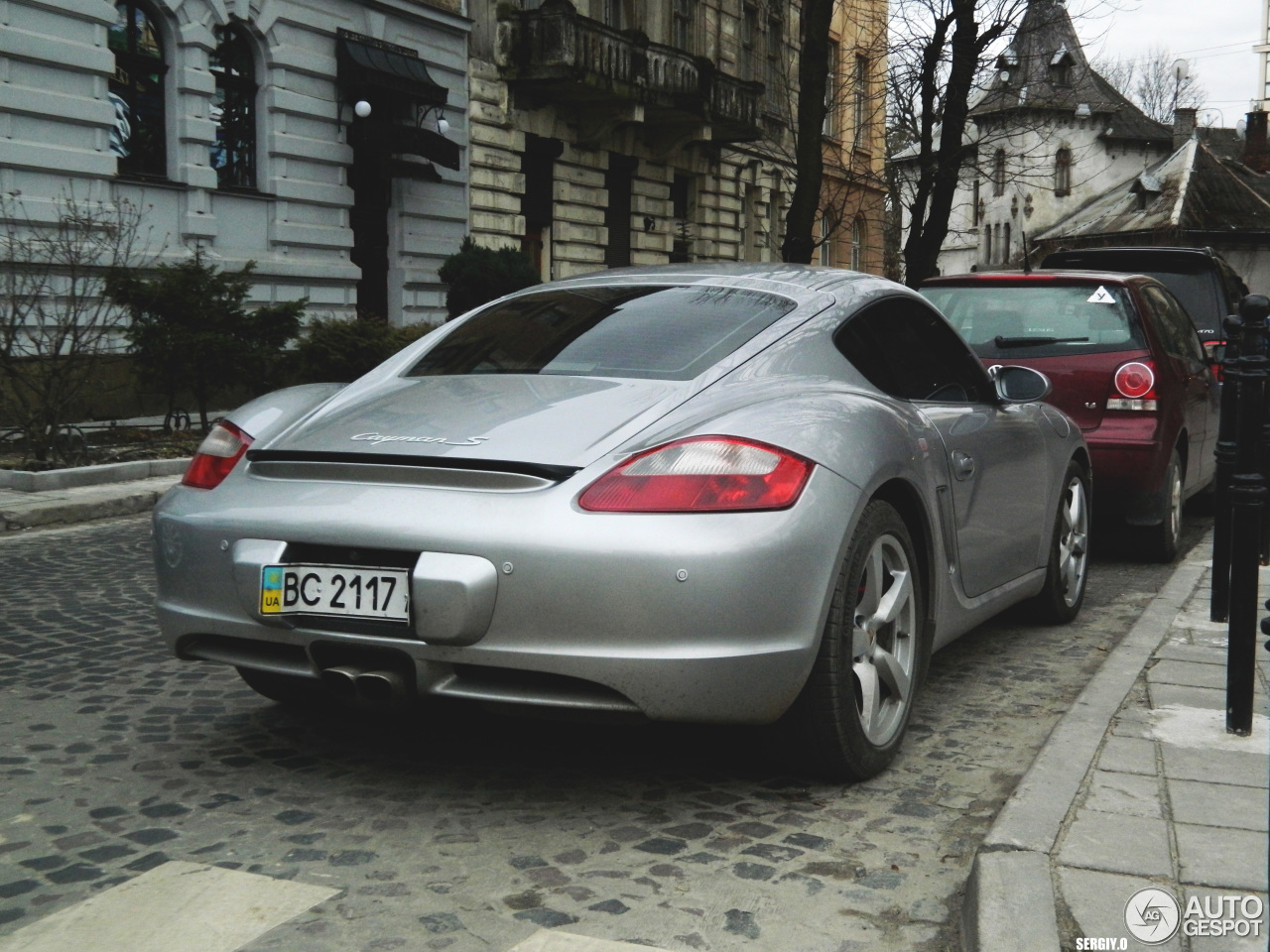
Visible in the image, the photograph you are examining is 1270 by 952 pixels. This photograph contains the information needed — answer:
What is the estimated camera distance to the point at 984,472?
4746 mm

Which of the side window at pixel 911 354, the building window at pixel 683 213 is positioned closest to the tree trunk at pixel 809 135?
the building window at pixel 683 213

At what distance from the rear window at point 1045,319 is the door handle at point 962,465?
10.8 feet

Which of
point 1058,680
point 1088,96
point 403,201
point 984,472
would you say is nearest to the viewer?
point 984,472

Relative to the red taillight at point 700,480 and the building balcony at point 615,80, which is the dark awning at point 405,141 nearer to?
the building balcony at point 615,80

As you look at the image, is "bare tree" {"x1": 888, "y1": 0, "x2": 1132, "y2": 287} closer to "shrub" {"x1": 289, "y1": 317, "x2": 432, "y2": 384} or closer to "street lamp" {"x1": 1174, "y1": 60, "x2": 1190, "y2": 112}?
"shrub" {"x1": 289, "y1": 317, "x2": 432, "y2": 384}

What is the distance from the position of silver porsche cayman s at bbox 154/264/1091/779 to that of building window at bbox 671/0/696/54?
2703 centimetres

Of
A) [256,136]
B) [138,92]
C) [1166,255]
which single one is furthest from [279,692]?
[256,136]

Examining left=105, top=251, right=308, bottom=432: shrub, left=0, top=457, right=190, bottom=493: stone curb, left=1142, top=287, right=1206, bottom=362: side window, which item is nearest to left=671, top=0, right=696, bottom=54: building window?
left=105, top=251, right=308, bottom=432: shrub

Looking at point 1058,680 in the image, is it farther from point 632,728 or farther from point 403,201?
point 403,201

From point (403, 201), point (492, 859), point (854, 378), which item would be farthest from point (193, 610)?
point (403, 201)

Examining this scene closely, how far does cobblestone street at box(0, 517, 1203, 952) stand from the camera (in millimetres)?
2879

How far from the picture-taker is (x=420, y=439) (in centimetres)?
349

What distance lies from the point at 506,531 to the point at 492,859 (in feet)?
2.44

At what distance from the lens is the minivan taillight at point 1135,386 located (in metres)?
7.45
